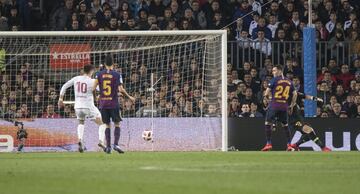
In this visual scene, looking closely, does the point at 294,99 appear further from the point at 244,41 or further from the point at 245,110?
the point at 244,41

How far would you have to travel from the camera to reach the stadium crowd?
23109 millimetres

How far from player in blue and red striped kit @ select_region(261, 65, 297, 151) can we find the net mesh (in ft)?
5.97

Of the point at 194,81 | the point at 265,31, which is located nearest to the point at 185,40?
the point at 194,81

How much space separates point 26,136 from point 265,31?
274 inches

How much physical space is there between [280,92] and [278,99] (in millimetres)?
163

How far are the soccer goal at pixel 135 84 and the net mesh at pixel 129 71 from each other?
0.9 inches

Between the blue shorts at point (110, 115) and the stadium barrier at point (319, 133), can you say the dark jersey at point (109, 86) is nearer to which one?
the blue shorts at point (110, 115)

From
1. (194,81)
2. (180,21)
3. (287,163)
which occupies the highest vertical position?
(180,21)

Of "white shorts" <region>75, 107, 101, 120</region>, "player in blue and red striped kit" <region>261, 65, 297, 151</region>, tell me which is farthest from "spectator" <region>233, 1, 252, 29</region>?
"white shorts" <region>75, 107, 101, 120</region>

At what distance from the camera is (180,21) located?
2559cm

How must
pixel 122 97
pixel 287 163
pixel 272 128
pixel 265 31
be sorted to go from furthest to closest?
pixel 265 31, pixel 122 97, pixel 272 128, pixel 287 163

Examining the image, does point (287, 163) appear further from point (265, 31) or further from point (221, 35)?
point (265, 31)

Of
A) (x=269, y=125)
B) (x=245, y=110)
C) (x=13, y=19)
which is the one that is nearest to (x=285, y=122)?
(x=269, y=125)

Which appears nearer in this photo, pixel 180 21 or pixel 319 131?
pixel 319 131
